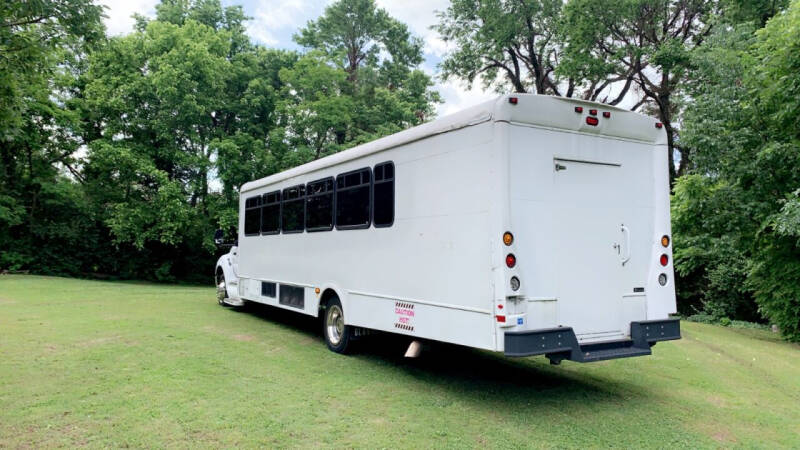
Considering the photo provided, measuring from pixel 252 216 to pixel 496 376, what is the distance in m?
6.60

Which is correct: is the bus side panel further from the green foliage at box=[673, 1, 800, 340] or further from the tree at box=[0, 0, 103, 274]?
the tree at box=[0, 0, 103, 274]

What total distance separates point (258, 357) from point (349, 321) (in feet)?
4.38

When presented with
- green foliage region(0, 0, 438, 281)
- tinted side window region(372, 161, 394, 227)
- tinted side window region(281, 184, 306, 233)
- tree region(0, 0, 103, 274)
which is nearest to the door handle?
tinted side window region(372, 161, 394, 227)

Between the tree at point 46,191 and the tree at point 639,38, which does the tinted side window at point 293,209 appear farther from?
the tree at point 639,38

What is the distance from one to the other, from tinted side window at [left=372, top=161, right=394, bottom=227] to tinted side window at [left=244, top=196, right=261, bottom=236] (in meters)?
4.64

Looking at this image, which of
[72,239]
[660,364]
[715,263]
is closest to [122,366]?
[660,364]

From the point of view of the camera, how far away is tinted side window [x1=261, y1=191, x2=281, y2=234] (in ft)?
31.8

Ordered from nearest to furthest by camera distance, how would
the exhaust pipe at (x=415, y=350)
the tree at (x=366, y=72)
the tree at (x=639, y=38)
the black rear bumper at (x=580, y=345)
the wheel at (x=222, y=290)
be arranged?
1. the black rear bumper at (x=580, y=345)
2. the exhaust pipe at (x=415, y=350)
3. the wheel at (x=222, y=290)
4. the tree at (x=639, y=38)
5. the tree at (x=366, y=72)

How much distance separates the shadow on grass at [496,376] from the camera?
18.5ft

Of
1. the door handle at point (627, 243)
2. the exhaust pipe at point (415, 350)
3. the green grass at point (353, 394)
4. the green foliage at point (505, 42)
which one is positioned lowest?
the green grass at point (353, 394)

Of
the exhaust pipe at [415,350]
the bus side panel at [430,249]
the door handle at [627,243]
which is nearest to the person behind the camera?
the bus side panel at [430,249]

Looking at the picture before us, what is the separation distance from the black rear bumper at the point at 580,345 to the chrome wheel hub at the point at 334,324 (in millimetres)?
3397

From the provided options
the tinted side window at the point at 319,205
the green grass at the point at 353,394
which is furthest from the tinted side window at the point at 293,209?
the green grass at the point at 353,394

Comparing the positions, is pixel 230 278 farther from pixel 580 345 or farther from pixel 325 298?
pixel 580 345
